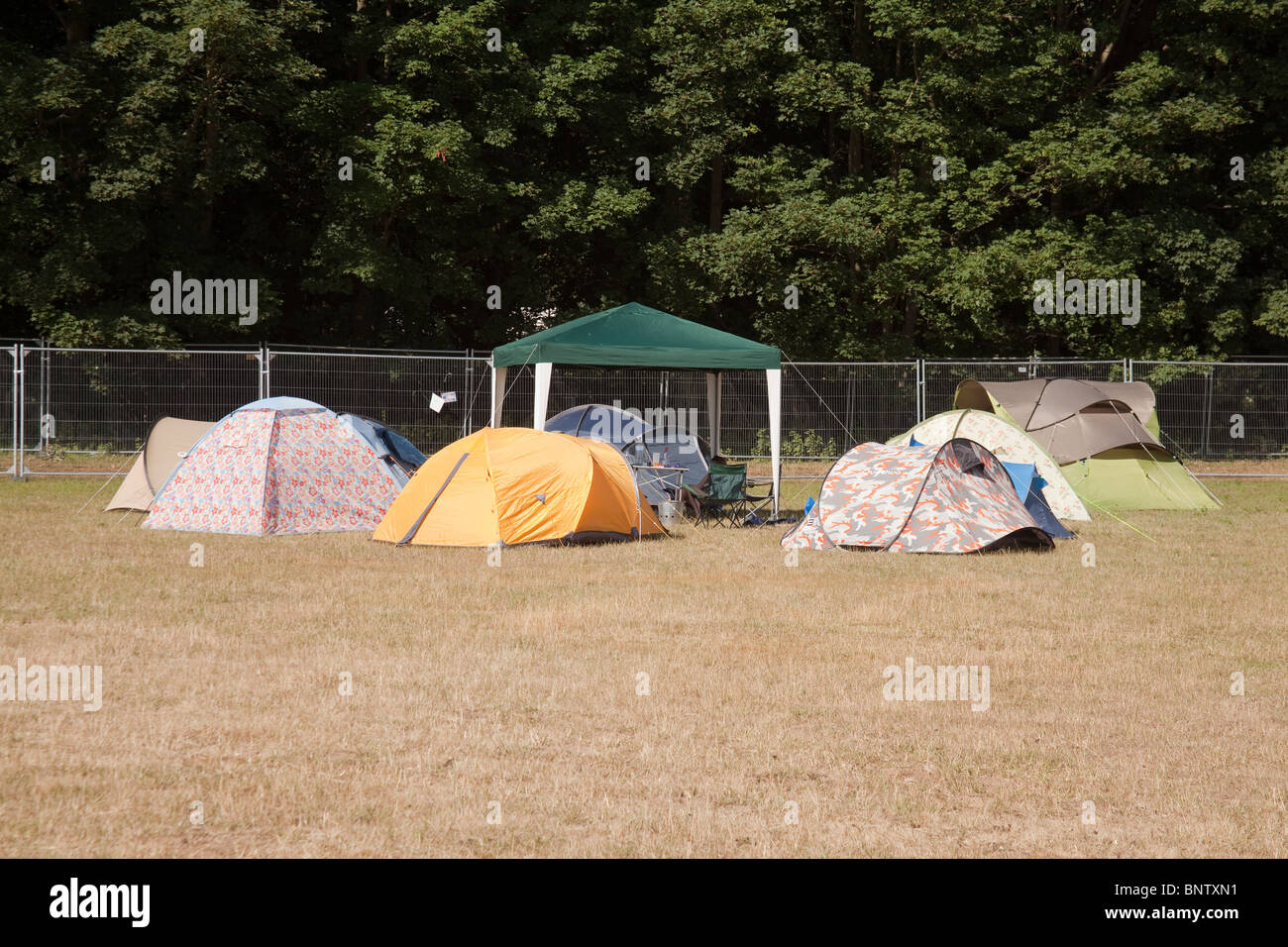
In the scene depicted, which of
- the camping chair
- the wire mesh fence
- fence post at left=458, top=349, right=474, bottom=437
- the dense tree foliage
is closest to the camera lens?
the camping chair

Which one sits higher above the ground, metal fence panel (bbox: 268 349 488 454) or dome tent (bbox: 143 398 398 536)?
metal fence panel (bbox: 268 349 488 454)

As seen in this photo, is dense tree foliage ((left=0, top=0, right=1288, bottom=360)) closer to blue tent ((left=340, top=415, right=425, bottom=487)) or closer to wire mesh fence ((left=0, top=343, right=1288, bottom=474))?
wire mesh fence ((left=0, top=343, right=1288, bottom=474))

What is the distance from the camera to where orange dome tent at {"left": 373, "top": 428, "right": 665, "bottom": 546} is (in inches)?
541

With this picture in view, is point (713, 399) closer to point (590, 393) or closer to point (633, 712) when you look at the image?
point (590, 393)

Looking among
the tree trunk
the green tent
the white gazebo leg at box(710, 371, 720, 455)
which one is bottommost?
the white gazebo leg at box(710, 371, 720, 455)

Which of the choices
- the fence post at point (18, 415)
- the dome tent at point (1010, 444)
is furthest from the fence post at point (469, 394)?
the dome tent at point (1010, 444)

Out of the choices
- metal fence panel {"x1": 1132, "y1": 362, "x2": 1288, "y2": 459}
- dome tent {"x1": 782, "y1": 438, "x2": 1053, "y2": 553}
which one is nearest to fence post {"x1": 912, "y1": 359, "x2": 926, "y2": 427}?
metal fence panel {"x1": 1132, "y1": 362, "x2": 1288, "y2": 459}

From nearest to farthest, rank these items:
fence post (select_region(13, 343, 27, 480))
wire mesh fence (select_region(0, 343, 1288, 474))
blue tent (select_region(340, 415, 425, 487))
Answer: blue tent (select_region(340, 415, 425, 487)) < fence post (select_region(13, 343, 27, 480)) < wire mesh fence (select_region(0, 343, 1288, 474))

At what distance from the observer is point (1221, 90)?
28.6 meters

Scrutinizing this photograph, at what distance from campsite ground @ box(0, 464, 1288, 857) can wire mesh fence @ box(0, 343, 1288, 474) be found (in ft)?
35.8

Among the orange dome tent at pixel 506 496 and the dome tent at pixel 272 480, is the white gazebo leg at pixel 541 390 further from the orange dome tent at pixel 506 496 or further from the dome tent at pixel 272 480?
the dome tent at pixel 272 480

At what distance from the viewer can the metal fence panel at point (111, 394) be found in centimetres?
2219

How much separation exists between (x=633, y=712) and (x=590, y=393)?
19.7 m

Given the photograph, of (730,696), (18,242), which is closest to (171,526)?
(730,696)
